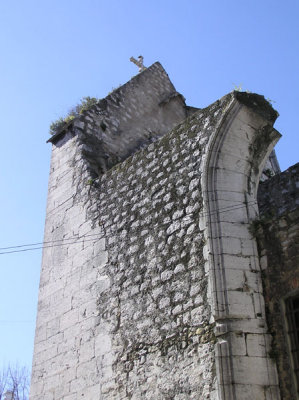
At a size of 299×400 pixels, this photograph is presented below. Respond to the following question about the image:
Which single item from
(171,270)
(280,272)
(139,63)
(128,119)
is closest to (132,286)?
(171,270)

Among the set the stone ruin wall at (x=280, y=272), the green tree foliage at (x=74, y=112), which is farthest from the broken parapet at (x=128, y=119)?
the stone ruin wall at (x=280, y=272)

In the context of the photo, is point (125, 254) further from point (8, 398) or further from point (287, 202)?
point (8, 398)

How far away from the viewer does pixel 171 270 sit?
18.7 ft

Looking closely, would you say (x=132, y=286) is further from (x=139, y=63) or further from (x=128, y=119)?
(x=139, y=63)

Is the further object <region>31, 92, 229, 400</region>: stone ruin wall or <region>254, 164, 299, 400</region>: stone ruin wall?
<region>31, 92, 229, 400</region>: stone ruin wall

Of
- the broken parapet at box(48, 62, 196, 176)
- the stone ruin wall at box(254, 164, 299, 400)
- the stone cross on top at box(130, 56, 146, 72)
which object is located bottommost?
the stone ruin wall at box(254, 164, 299, 400)

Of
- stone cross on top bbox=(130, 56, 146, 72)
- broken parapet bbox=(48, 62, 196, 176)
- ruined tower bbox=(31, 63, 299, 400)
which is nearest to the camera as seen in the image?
ruined tower bbox=(31, 63, 299, 400)

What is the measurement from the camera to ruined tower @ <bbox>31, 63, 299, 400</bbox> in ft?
16.0

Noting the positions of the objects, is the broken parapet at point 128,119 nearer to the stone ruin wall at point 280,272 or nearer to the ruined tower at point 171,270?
the ruined tower at point 171,270

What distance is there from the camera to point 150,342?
18.2 feet

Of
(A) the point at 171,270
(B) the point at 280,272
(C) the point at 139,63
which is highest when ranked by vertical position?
(C) the point at 139,63

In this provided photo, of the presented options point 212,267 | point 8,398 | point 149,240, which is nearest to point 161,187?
point 149,240

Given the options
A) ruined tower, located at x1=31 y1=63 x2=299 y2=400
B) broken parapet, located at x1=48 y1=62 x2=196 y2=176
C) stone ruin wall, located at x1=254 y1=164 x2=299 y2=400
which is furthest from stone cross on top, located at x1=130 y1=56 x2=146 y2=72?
stone ruin wall, located at x1=254 y1=164 x2=299 y2=400

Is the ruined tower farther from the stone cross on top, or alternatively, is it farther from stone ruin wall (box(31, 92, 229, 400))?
the stone cross on top
